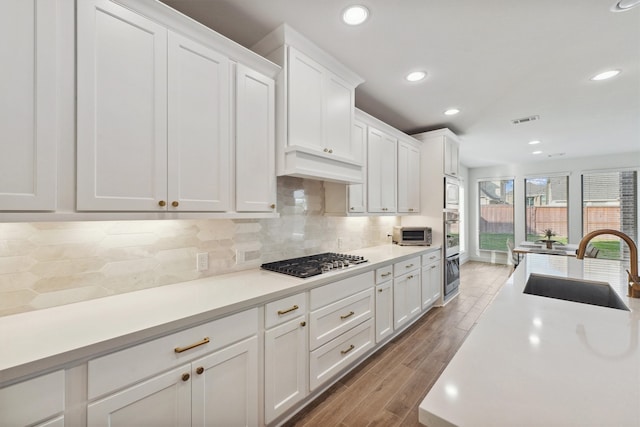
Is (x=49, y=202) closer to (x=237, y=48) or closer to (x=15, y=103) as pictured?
(x=15, y=103)

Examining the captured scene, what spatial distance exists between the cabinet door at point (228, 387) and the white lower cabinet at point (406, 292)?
178 cm

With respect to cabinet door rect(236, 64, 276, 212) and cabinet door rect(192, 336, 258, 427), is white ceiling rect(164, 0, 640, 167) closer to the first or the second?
cabinet door rect(236, 64, 276, 212)

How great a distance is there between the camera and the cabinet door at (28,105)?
3.34 ft

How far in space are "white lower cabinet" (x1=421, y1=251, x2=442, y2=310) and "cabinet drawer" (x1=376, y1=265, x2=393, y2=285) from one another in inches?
35.6

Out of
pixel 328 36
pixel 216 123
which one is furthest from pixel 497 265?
pixel 216 123

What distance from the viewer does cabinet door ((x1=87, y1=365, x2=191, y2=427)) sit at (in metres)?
1.04

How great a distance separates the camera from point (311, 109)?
84.7 inches

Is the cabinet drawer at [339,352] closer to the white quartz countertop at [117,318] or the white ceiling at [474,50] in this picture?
the white quartz countertop at [117,318]

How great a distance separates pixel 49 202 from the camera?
110 cm

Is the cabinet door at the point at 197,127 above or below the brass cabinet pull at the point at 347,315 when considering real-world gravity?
above

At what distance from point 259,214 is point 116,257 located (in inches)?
33.6

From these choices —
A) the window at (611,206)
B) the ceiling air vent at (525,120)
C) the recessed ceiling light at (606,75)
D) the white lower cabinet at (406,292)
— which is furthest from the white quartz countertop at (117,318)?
the window at (611,206)

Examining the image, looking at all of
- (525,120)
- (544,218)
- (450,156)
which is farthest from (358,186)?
(544,218)

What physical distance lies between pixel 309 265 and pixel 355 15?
183 cm
